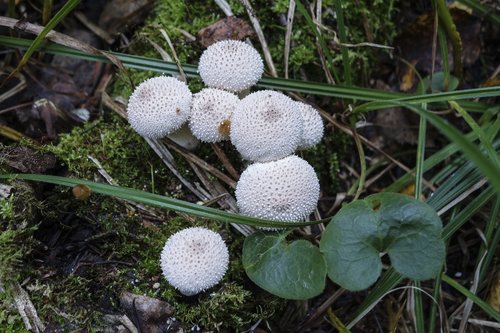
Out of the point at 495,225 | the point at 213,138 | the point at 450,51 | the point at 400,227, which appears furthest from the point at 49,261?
the point at 450,51

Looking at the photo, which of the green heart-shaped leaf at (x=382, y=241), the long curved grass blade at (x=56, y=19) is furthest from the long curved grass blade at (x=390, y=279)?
the long curved grass blade at (x=56, y=19)

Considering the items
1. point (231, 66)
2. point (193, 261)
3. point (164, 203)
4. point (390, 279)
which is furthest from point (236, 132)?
point (390, 279)

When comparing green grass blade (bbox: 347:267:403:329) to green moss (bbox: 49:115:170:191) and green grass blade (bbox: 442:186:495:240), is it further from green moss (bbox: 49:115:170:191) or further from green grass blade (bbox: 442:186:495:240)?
green moss (bbox: 49:115:170:191)

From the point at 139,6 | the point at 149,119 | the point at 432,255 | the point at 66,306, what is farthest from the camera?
the point at 139,6

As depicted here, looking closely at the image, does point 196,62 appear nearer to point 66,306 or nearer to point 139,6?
point 139,6

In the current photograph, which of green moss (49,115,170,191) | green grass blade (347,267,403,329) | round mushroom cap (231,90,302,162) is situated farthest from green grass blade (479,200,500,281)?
green moss (49,115,170,191)

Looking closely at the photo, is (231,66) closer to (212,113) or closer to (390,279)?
(212,113)

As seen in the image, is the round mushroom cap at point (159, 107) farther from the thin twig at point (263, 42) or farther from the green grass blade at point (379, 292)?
the green grass blade at point (379, 292)
